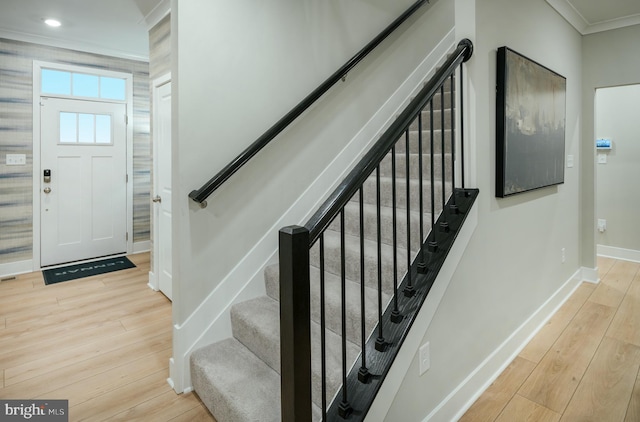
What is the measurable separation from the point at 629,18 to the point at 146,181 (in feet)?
18.0

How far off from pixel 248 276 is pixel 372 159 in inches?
48.7

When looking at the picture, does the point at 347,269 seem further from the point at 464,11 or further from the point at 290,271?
the point at 464,11

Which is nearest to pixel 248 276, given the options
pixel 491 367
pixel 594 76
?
pixel 491 367

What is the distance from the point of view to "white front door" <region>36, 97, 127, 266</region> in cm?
399

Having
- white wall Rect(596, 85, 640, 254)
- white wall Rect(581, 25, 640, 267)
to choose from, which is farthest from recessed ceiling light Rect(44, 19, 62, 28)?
white wall Rect(596, 85, 640, 254)

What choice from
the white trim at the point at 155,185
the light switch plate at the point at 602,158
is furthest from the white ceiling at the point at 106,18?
the light switch plate at the point at 602,158

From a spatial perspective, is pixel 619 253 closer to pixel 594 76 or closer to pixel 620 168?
pixel 620 168

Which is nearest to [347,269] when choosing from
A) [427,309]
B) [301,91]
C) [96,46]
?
[427,309]

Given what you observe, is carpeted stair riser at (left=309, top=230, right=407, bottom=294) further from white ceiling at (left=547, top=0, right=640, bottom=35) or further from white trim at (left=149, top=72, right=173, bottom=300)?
white ceiling at (left=547, top=0, right=640, bottom=35)

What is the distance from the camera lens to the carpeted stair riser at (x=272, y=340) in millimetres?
1440

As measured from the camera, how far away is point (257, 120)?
2.15 metres

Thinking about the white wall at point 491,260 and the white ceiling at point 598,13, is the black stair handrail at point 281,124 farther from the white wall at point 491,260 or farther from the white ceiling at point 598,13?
the white ceiling at point 598,13

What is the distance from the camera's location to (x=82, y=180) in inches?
166

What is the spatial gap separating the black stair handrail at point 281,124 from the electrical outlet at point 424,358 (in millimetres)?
1281
